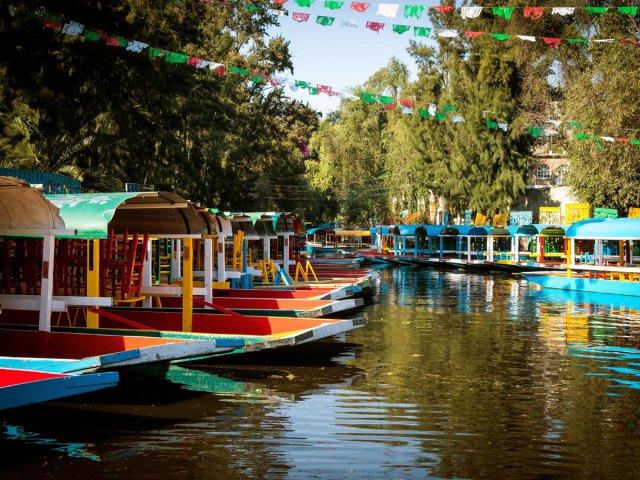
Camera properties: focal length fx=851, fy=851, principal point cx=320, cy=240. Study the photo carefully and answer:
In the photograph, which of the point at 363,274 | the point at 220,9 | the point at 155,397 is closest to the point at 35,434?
→ the point at 155,397

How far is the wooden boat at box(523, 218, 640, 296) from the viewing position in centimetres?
2934

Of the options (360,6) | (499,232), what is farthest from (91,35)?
(499,232)

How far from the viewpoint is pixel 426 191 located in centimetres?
7794

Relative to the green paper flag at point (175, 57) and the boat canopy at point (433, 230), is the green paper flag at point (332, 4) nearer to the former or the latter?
the green paper flag at point (175, 57)

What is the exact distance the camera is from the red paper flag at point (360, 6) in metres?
22.2

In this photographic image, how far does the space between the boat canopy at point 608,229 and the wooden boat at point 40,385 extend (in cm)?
2394

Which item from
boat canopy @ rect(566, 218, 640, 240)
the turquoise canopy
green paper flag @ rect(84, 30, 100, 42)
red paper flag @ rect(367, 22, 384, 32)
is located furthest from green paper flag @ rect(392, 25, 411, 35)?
the turquoise canopy

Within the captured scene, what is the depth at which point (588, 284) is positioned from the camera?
31078 millimetres

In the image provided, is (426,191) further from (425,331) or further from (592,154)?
(425,331)

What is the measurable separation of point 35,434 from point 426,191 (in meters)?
69.9

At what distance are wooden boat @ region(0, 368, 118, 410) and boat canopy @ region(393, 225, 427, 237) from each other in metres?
48.8

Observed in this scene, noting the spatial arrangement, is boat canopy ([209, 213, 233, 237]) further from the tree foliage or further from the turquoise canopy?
the tree foliage

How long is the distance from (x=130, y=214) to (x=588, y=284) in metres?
20.2

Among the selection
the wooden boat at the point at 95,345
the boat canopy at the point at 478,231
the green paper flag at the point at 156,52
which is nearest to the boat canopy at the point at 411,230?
the boat canopy at the point at 478,231
